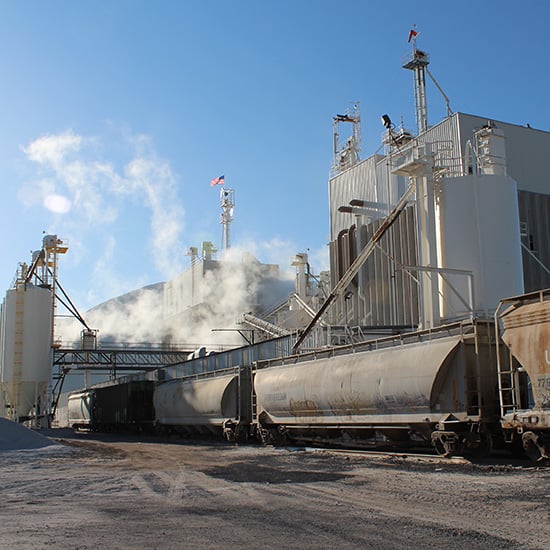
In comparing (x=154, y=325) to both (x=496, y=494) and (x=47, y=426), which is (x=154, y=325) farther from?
(x=496, y=494)

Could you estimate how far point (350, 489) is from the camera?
37.3ft

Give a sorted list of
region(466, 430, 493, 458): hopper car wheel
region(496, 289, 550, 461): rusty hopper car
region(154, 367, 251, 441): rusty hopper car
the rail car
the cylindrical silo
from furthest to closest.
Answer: region(154, 367, 251, 441): rusty hopper car → the cylindrical silo → region(466, 430, 493, 458): hopper car wheel → the rail car → region(496, 289, 550, 461): rusty hopper car

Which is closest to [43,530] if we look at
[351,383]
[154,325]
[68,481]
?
[68,481]

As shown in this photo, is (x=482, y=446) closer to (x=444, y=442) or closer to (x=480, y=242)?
(x=444, y=442)

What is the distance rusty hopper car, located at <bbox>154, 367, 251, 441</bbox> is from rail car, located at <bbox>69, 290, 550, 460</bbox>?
2.44 feet

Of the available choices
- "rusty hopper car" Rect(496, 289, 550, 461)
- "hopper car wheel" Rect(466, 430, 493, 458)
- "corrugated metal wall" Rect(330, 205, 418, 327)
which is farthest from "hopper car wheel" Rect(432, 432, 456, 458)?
"corrugated metal wall" Rect(330, 205, 418, 327)

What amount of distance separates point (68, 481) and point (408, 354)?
8.46 meters

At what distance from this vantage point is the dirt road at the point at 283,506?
740cm

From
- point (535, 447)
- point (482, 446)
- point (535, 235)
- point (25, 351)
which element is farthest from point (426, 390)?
point (25, 351)

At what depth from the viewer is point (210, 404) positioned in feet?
100

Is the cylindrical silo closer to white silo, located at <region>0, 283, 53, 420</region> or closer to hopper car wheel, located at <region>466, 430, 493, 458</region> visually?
hopper car wheel, located at <region>466, 430, 493, 458</region>

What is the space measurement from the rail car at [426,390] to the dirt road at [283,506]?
1184 millimetres

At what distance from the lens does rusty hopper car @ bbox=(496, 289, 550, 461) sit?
1324 cm

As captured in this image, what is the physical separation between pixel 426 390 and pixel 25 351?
39153 millimetres
